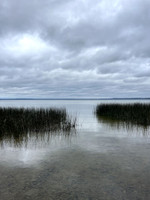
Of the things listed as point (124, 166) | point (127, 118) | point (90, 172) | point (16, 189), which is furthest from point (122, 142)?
point (127, 118)

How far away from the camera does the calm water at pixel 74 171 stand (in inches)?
161

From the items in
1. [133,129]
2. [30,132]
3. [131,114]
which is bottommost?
[133,129]

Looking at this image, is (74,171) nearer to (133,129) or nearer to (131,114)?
(133,129)

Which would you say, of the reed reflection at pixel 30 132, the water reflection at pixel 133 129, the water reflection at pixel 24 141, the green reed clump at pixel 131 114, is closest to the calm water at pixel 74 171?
the water reflection at pixel 24 141

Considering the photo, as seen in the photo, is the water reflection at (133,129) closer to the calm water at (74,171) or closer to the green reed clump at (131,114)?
the green reed clump at (131,114)

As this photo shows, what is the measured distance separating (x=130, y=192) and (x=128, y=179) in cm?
71

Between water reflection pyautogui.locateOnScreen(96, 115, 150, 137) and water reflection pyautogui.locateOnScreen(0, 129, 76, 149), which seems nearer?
water reflection pyautogui.locateOnScreen(0, 129, 76, 149)

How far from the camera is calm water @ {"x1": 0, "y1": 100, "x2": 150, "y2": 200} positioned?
4102 millimetres

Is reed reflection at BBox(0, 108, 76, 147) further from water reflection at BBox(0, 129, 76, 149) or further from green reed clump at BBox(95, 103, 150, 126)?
green reed clump at BBox(95, 103, 150, 126)

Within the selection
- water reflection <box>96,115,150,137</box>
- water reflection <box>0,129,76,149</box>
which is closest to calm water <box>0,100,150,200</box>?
water reflection <box>0,129,76,149</box>

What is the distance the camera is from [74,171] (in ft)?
17.8

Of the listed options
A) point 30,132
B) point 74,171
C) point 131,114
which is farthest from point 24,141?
point 131,114

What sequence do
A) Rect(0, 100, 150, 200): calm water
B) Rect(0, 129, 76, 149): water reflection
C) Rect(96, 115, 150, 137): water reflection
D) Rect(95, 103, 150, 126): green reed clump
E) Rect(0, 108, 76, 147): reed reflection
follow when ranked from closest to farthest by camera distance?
Rect(0, 100, 150, 200): calm water
Rect(0, 129, 76, 149): water reflection
Rect(0, 108, 76, 147): reed reflection
Rect(96, 115, 150, 137): water reflection
Rect(95, 103, 150, 126): green reed clump

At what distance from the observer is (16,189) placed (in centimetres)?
425
